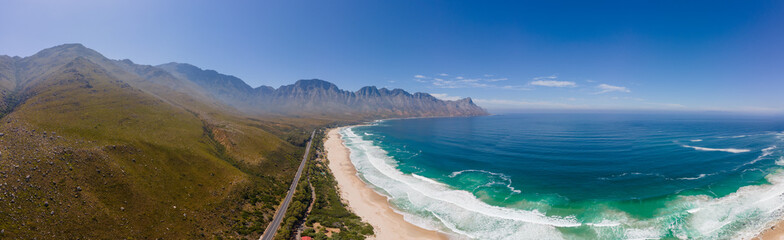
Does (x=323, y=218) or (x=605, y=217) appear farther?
(x=323, y=218)

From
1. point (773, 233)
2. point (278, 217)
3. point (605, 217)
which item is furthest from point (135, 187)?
point (773, 233)

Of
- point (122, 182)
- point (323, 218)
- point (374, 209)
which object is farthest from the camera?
point (374, 209)

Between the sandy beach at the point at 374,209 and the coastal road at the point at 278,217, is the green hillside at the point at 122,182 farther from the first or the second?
the sandy beach at the point at 374,209

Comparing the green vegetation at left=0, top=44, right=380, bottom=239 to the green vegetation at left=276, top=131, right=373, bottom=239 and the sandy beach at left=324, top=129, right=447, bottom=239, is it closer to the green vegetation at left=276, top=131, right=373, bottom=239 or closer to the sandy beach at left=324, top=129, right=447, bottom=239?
the green vegetation at left=276, top=131, right=373, bottom=239

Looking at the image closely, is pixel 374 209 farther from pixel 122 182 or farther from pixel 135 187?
pixel 122 182

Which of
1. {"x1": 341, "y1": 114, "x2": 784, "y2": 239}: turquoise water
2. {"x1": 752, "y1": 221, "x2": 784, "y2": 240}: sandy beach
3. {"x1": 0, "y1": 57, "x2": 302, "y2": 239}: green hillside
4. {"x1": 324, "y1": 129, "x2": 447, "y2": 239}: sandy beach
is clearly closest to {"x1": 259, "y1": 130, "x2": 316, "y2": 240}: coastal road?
{"x1": 0, "y1": 57, "x2": 302, "y2": 239}: green hillside

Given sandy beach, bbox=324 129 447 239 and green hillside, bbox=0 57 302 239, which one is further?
sandy beach, bbox=324 129 447 239
